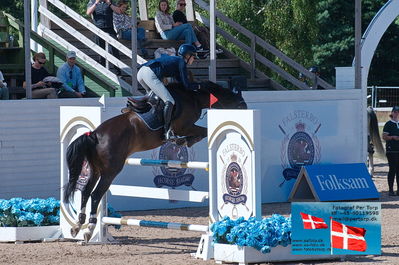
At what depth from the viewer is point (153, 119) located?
11.4 metres

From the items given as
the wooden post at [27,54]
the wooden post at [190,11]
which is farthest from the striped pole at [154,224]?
the wooden post at [190,11]

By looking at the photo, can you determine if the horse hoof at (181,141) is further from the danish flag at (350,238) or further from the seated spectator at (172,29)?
the seated spectator at (172,29)

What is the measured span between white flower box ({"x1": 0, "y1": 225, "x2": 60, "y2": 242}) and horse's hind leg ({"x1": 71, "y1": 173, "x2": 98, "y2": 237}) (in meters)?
0.89

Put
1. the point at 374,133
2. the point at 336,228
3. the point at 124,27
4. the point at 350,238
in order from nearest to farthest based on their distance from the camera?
the point at 336,228 < the point at 350,238 < the point at 124,27 < the point at 374,133

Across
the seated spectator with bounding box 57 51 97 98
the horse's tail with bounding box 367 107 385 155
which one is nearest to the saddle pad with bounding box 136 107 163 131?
the seated spectator with bounding box 57 51 97 98

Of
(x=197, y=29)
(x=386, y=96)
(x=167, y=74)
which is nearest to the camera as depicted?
(x=167, y=74)

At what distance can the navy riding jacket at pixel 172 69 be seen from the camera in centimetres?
1142

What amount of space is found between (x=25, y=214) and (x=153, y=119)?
2.07m

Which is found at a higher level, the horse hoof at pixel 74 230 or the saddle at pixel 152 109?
the saddle at pixel 152 109

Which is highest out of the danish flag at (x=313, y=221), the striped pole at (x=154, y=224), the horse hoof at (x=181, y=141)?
the horse hoof at (x=181, y=141)

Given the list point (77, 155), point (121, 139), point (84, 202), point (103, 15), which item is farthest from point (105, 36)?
point (84, 202)

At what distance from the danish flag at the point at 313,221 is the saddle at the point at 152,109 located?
2451 mm

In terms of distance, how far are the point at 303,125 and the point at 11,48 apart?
5378mm

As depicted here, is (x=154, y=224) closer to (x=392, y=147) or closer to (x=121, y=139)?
(x=121, y=139)
